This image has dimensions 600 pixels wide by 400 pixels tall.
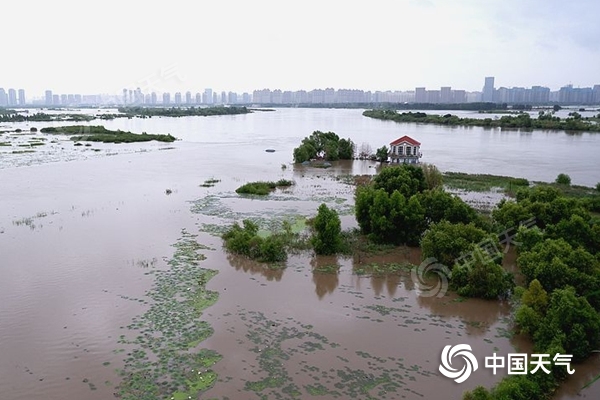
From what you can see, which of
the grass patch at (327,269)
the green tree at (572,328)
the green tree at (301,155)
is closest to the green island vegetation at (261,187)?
the green tree at (301,155)

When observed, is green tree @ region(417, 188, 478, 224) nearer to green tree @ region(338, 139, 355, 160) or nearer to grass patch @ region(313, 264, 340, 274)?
grass patch @ region(313, 264, 340, 274)

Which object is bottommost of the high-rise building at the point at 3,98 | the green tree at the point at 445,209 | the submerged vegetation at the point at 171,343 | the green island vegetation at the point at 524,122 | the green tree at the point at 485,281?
the submerged vegetation at the point at 171,343

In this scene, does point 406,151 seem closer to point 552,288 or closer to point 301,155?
point 301,155

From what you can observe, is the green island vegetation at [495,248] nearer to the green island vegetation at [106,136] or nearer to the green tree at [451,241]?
the green tree at [451,241]

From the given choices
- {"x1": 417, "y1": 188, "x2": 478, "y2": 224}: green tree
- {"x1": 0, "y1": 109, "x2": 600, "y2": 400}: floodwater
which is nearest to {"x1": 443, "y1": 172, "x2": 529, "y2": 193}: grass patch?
{"x1": 0, "y1": 109, "x2": 600, "y2": 400}: floodwater

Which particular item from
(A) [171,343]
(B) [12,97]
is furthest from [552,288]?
(B) [12,97]

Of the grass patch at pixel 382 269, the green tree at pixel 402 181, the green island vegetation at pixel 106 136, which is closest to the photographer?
the grass patch at pixel 382 269

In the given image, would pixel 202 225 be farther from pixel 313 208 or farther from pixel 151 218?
pixel 313 208
